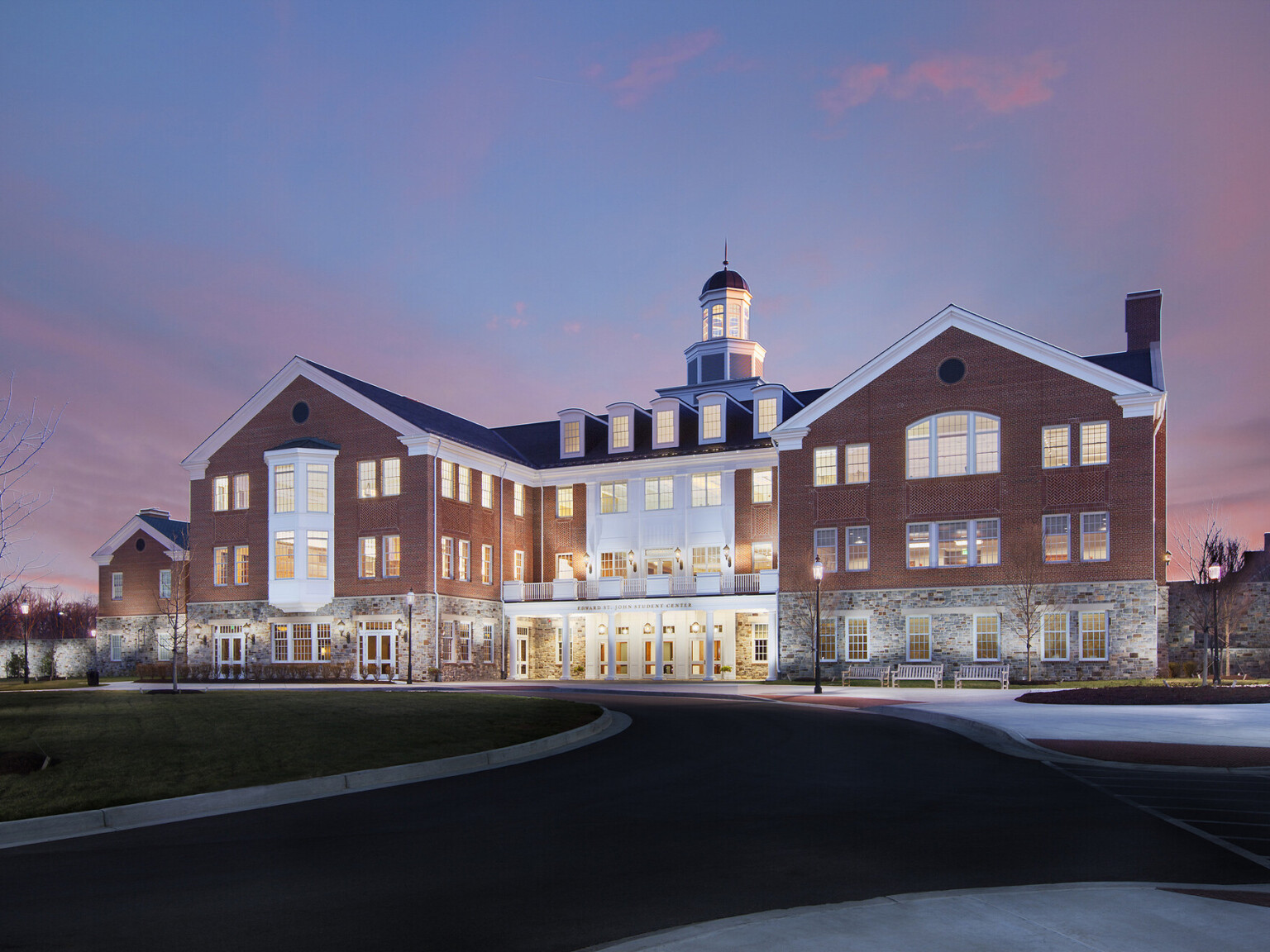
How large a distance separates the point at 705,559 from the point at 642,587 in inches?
121

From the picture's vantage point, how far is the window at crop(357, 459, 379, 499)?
46406mm

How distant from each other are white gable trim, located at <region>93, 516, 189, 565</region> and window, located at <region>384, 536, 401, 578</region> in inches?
664

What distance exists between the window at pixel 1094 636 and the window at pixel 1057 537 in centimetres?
220

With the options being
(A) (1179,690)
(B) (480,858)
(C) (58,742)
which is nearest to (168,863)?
(B) (480,858)

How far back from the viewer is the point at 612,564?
49.8m

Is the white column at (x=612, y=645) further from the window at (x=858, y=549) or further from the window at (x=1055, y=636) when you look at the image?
the window at (x=1055, y=636)

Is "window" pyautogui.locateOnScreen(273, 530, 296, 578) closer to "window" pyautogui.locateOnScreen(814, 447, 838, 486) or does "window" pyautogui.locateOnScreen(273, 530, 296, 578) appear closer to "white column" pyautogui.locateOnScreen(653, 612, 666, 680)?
"white column" pyautogui.locateOnScreen(653, 612, 666, 680)

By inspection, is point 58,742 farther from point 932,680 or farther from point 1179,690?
point 932,680

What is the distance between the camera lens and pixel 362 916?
7.12m

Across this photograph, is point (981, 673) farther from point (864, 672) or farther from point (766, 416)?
point (766, 416)

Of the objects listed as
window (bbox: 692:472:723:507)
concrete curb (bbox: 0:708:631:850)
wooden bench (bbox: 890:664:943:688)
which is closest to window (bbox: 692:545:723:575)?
window (bbox: 692:472:723:507)

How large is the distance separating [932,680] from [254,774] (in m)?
30.4

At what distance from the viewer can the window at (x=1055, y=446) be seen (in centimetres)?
3966

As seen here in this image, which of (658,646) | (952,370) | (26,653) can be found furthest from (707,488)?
(26,653)
